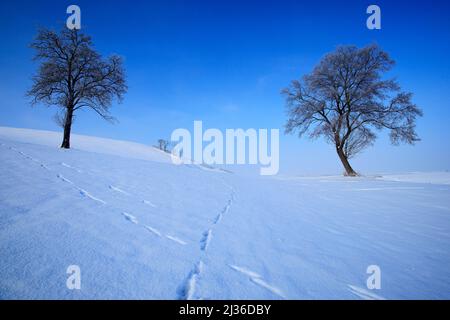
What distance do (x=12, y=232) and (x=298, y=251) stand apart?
3.17 m

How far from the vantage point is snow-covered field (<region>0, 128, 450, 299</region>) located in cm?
175

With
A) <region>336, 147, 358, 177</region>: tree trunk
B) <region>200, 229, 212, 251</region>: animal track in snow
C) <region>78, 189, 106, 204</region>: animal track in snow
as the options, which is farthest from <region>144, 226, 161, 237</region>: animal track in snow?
<region>336, 147, 358, 177</region>: tree trunk

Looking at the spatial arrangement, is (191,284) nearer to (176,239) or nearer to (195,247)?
(195,247)

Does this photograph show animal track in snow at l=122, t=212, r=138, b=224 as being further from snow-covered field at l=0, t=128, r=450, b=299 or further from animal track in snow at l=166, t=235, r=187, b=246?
animal track in snow at l=166, t=235, r=187, b=246

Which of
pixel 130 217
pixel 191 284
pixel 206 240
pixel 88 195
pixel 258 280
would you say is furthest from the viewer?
pixel 88 195

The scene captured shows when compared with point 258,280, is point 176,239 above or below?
above

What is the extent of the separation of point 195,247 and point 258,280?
834mm

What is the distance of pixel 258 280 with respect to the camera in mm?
1954

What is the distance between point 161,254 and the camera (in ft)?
7.20

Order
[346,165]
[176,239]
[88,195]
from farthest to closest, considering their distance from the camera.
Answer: [346,165], [88,195], [176,239]

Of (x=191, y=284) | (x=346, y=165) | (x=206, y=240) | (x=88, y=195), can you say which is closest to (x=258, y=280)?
(x=191, y=284)

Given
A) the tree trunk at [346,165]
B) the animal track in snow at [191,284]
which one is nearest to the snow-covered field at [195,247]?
the animal track in snow at [191,284]

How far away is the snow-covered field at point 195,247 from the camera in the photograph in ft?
5.73
